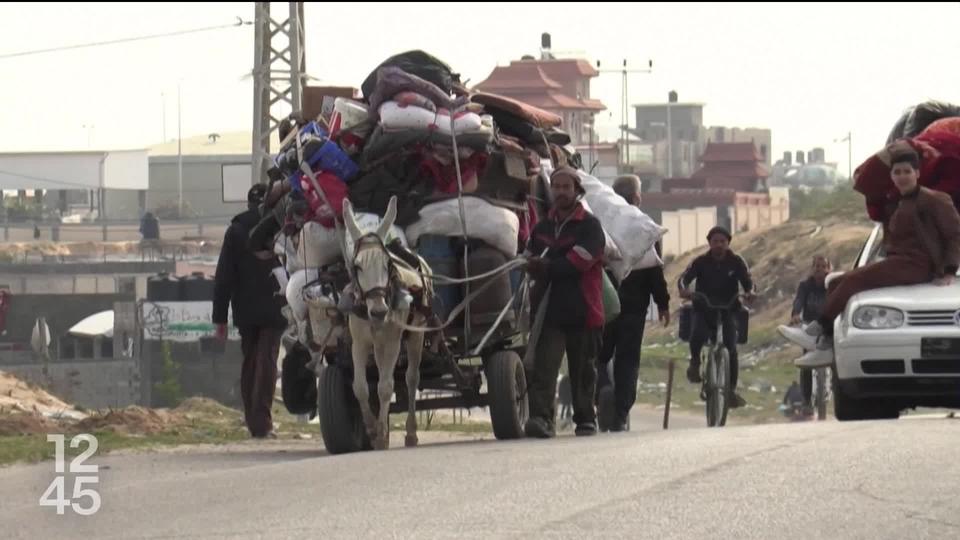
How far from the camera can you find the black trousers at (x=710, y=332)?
20.8 meters

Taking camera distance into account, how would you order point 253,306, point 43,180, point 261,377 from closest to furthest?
point 253,306 < point 261,377 < point 43,180

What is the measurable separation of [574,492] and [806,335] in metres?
6.51

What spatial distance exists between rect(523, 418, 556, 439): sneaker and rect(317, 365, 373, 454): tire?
49.3 inches

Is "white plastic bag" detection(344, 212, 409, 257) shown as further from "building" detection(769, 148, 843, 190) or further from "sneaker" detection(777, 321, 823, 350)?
"building" detection(769, 148, 843, 190)

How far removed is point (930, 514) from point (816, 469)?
1.45m

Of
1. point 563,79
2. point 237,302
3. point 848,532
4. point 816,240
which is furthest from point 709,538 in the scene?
point 563,79

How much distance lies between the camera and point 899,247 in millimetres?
17047

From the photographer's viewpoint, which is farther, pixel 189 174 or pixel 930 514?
pixel 189 174

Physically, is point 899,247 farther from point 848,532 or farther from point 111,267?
point 111,267

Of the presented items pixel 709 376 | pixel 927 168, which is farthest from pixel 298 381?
pixel 927 168

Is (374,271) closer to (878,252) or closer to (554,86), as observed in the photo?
(878,252)

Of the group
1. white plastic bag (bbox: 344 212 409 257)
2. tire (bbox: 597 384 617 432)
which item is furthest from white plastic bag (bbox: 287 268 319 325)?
tire (bbox: 597 384 617 432)

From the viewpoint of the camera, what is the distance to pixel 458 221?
1653cm

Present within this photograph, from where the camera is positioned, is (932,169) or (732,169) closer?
(932,169)
